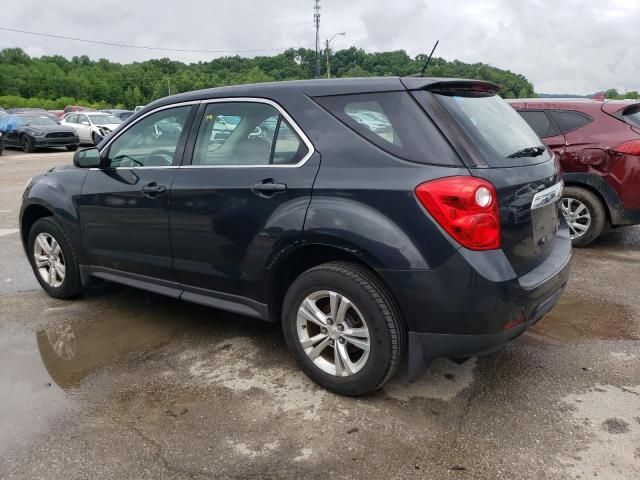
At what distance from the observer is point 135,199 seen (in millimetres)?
3887

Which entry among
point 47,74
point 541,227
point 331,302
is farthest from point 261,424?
point 47,74

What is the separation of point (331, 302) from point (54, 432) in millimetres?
1566

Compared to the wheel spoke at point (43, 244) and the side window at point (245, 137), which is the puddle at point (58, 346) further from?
the side window at point (245, 137)

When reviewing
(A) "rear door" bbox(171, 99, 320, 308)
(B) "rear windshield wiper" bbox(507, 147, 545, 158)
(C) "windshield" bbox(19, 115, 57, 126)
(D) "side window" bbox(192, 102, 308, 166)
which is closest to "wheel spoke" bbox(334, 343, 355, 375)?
(A) "rear door" bbox(171, 99, 320, 308)

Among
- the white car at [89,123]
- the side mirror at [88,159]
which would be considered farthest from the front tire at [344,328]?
the white car at [89,123]

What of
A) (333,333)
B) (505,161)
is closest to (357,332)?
(333,333)

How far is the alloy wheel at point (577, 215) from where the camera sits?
605 centimetres

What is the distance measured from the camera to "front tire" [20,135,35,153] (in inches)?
837

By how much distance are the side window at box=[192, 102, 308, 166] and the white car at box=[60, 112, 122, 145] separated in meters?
20.9

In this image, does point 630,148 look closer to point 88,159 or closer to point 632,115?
point 632,115

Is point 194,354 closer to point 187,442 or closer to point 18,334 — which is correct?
point 187,442

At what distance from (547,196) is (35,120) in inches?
926

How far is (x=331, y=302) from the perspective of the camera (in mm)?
3016

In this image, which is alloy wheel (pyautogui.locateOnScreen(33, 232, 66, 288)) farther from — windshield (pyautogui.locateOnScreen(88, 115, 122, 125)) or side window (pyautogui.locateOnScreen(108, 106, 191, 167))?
windshield (pyautogui.locateOnScreen(88, 115, 122, 125))
